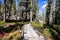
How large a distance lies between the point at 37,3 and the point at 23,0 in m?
5.88

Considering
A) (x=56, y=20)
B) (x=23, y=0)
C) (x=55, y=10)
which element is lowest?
(x=56, y=20)

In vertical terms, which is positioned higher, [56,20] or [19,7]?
[19,7]

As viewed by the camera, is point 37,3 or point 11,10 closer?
point 37,3

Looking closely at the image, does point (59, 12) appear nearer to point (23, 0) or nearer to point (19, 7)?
point (23, 0)

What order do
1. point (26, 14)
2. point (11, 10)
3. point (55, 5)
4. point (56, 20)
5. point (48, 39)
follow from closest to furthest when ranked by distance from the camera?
point (48, 39) → point (56, 20) → point (55, 5) → point (26, 14) → point (11, 10)

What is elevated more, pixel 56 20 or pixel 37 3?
pixel 37 3

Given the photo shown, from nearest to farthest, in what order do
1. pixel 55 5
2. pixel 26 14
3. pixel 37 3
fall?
pixel 55 5, pixel 37 3, pixel 26 14

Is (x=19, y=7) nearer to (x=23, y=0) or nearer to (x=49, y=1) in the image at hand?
(x=23, y=0)

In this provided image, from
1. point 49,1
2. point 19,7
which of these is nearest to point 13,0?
point 19,7

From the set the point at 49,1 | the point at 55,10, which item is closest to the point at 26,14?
the point at 55,10

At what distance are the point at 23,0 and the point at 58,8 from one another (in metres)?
15.0

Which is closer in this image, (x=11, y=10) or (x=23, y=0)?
(x=23, y=0)

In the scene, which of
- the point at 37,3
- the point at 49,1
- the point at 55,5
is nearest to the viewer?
the point at 49,1

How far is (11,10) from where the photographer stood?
6725cm
